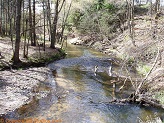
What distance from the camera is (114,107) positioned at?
1298cm

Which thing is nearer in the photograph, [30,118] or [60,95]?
[30,118]

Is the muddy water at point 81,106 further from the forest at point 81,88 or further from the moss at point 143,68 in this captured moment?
the moss at point 143,68

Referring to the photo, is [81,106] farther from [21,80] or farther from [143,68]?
[143,68]

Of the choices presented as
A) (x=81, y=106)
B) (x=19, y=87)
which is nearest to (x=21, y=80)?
(x=19, y=87)

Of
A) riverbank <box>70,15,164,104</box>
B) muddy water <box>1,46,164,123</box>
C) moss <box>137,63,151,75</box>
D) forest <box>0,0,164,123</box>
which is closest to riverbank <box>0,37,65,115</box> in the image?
forest <box>0,0,164,123</box>

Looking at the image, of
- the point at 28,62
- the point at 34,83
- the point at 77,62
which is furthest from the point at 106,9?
the point at 34,83

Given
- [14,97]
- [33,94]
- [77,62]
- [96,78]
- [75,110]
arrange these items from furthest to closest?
[77,62]
[96,78]
[33,94]
[14,97]
[75,110]

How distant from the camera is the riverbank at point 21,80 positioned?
12719mm

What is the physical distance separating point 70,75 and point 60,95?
17.9 ft

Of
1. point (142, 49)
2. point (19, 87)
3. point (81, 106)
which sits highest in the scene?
point (142, 49)

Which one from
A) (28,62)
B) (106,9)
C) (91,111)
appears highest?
(106,9)

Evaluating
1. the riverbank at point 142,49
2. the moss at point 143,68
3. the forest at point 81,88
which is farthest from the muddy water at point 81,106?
the moss at point 143,68

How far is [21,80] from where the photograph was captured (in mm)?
16250

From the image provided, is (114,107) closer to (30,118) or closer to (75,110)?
(75,110)
